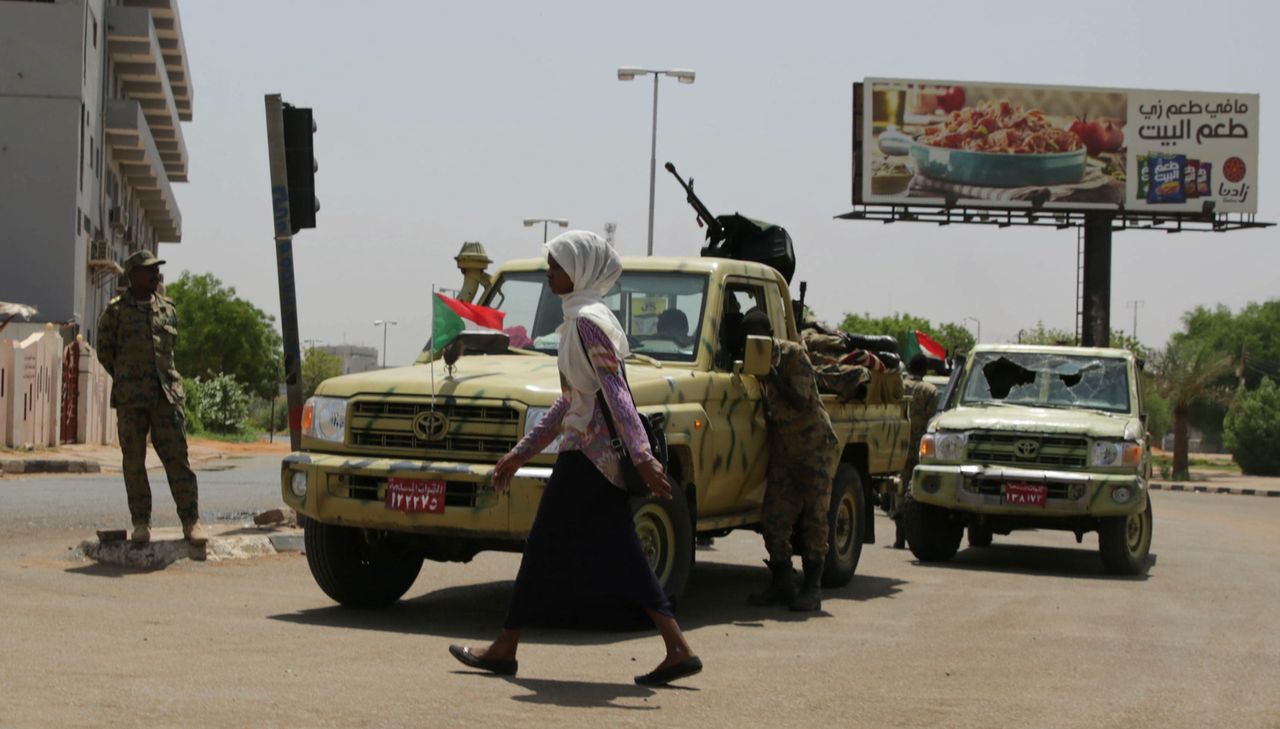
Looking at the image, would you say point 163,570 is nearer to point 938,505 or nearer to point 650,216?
point 938,505

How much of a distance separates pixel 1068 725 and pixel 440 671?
8.29 ft

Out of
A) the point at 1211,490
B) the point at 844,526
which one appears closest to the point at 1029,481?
the point at 844,526

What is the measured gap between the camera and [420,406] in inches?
364

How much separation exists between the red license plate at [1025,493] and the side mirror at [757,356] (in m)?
5.09

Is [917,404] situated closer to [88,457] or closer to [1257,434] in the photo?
[88,457]

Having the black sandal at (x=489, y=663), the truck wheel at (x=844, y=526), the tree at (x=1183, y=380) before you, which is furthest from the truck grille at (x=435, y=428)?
the tree at (x=1183, y=380)

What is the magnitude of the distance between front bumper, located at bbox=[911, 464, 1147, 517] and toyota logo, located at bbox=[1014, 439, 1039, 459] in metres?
0.15

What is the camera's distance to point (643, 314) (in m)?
10.7

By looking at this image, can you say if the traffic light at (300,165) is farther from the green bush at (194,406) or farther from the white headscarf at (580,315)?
the green bush at (194,406)

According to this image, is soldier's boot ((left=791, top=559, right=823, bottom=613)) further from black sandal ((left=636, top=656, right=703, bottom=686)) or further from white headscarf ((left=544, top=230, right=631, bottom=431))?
white headscarf ((left=544, top=230, right=631, bottom=431))

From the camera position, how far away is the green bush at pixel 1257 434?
72062 mm

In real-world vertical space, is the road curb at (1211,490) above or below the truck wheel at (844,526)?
below

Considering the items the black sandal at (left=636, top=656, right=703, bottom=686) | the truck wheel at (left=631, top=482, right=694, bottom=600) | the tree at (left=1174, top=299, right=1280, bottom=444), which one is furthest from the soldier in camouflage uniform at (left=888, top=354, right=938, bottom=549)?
the tree at (left=1174, top=299, right=1280, bottom=444)

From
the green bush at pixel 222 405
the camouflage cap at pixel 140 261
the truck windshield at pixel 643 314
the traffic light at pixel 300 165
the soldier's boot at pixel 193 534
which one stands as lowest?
the green bush at pixel 222 405
